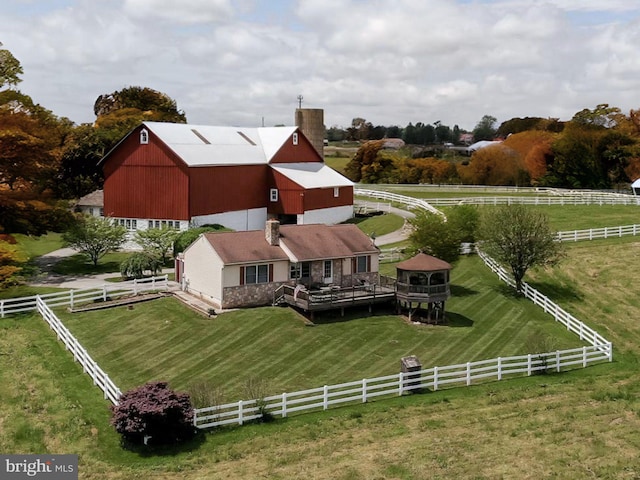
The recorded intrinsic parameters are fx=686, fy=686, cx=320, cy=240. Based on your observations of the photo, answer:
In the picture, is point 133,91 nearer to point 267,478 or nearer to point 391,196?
point 391,196

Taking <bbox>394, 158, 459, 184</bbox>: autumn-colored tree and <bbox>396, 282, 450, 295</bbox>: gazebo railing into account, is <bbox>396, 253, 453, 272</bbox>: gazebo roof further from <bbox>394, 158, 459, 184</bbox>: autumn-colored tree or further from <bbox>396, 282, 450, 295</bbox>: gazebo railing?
<bbox>394, 158, 459, 184</bbox>: autumn-colored tree

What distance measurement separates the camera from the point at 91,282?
3888cm

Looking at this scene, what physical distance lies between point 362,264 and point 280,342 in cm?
849

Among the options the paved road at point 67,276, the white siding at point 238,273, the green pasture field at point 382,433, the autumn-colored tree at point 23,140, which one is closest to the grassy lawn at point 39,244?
the paved road at point 67,276

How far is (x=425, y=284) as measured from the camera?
108 ft

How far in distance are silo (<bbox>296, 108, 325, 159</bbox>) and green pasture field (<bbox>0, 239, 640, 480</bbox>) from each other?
158 feet

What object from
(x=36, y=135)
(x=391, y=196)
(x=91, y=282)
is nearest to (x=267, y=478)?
(x=91, y=282)

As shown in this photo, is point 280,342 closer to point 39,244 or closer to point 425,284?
point 425,284

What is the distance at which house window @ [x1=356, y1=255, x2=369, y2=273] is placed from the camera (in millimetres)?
36156

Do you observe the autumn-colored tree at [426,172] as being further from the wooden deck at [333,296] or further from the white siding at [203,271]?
the white siding at [203,271]

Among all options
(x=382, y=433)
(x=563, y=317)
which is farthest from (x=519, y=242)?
(x=382, y=433)

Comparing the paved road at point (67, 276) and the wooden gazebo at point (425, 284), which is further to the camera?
the paved road at point (67, 276)

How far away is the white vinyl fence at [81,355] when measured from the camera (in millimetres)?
23719

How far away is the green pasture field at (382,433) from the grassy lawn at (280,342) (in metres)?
1.40
